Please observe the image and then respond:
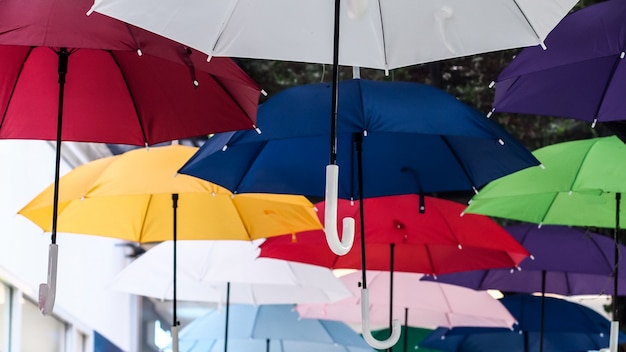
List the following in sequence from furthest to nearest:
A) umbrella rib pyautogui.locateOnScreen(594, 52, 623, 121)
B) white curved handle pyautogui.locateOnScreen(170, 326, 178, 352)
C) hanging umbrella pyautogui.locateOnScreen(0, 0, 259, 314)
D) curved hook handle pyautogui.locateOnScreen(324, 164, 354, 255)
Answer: white curved handle pyautogui.locateOnScreen(170, 326, 178, 352), umbrella rib pyautogui.locateOnScreen(594, 52, 623, 121), hanging umbrella pyautogui.locateOnScreen(0, 0, 259, 314), curved hook handle pyautogui.locateOnScreen(324, 164, 354, 255)

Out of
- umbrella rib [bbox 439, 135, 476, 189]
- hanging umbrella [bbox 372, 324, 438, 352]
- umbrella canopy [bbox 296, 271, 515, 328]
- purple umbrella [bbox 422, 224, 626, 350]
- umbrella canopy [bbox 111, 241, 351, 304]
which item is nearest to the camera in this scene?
umbrella rib [bbox 439, 135, 476, 189]

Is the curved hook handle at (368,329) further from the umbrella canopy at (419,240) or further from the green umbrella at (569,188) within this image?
the umbrella canopy at (419,240)

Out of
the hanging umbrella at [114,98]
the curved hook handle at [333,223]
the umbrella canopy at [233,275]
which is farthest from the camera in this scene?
the umbrella canopy at [233,275]

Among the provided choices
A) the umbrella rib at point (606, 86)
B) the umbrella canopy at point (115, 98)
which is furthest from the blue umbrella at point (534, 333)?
the umbrella canopy at point (115, 98)

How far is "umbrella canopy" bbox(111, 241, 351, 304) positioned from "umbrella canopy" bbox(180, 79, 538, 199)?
166 centimetres

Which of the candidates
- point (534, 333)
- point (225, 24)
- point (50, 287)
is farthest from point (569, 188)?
point (534, 333)

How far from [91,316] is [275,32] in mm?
8664

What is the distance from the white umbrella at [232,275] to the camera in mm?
7363

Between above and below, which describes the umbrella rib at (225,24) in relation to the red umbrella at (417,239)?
above

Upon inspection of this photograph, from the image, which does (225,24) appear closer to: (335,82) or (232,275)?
(335,82)

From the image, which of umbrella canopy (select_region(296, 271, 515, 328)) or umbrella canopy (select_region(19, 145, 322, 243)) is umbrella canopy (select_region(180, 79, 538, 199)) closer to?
umbrella canopy (select_region(19, 145, 322, 243))

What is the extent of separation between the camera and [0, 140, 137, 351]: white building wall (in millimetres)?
8695

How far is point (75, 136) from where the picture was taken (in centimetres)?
476

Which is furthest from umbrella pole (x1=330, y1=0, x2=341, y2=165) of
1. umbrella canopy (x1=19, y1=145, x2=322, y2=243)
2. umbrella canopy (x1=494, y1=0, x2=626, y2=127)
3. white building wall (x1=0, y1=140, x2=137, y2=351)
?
white building wall (x1=0, y1=140, x2=137, y2=351)
